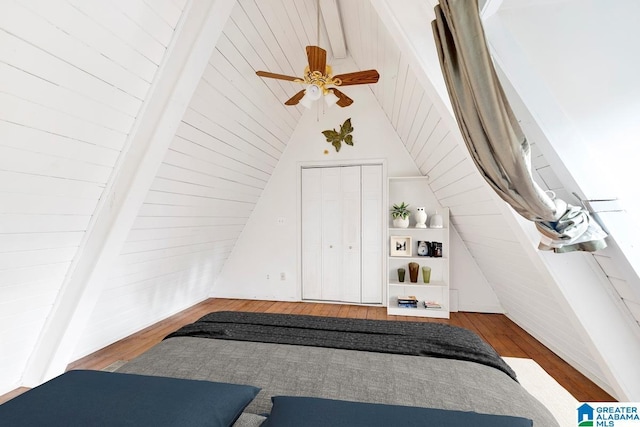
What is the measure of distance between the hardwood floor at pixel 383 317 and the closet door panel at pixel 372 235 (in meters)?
0.25

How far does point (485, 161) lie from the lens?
3.84ft

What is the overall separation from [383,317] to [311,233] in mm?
1446

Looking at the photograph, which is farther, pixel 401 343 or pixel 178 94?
pixel 178 94

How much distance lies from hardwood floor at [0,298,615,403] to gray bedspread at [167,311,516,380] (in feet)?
3.83

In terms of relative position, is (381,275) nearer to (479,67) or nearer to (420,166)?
(420,166)

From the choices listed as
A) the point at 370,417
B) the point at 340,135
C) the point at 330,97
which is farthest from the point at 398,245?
the point at 370,417

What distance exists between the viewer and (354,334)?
1568 millimetres

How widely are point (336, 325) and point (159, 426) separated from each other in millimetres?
1099

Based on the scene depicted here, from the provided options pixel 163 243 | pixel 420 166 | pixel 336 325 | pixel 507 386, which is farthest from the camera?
pixel 420 166

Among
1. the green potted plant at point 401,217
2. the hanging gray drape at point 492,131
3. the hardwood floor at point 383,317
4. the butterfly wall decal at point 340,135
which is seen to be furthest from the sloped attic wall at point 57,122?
the green potted plant at point 401,217

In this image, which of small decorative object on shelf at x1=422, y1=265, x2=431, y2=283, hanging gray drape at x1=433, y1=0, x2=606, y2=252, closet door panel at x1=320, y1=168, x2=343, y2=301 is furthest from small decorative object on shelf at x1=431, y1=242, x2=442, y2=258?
hanging gray drape at x1=433, y1=0, x2=606, y2=252

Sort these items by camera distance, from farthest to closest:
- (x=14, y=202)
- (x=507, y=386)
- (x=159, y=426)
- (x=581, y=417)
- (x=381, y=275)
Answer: (x=381, y=275), (x=14, y=202), (x=507, y=386), (x=581, y=417), (x=159, y=426)

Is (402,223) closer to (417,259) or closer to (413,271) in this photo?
(417,259)

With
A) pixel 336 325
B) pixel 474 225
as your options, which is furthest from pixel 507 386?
pixel 474 225
